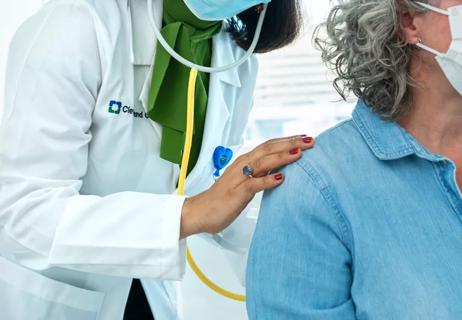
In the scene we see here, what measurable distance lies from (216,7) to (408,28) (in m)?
0.36

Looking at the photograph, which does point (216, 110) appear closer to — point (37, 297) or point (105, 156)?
point (105, 156)

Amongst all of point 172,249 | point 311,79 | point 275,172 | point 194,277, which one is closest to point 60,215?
point 172,249

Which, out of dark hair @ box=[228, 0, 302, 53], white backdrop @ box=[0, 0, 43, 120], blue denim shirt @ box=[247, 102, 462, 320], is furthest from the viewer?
white backdrop @ box=[0, 0, 43, 120]

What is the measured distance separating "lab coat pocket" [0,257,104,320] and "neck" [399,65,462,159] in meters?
0.72

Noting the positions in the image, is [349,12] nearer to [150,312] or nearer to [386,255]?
[386,255]

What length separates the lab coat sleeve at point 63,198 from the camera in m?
1.17

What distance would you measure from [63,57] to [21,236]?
1.09ft

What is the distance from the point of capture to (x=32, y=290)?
1.31 meters

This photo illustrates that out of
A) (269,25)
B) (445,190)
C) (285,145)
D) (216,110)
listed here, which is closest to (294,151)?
(285,145)

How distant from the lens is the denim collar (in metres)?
1.08

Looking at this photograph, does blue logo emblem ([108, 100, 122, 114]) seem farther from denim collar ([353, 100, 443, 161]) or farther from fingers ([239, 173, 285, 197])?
denim collar ([353, 100, 443, 161])

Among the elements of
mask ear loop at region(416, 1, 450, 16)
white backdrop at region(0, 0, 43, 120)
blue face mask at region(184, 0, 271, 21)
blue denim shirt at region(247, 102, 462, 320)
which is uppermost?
mask ear loop at region(416, 1, 450, 16)

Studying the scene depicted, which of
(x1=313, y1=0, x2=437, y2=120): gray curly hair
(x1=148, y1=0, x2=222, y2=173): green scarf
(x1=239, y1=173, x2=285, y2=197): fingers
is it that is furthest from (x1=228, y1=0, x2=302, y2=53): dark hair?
(x1=239, y1=173, x2=285, y2=197): fingers

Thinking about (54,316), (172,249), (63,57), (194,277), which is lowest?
(194,277)
